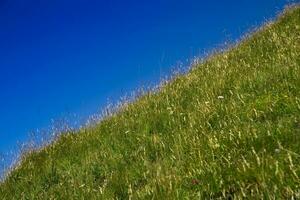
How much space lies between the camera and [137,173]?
798cm

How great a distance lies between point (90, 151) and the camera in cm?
1045

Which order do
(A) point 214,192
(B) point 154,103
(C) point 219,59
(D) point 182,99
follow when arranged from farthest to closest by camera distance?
(C) point 219,59 → (B) point 154,103 → (D) point 182,99 → (A) point 214,192

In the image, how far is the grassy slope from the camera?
5.86 m

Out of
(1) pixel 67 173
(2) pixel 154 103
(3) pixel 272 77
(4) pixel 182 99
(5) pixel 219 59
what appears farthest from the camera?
(5) pixel 219 59

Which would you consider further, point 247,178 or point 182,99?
point 182,99

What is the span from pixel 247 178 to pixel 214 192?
516 mm

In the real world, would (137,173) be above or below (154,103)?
below

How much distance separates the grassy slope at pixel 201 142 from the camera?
5.86 metres

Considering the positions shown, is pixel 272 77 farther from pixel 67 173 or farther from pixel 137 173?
pixel 67 173

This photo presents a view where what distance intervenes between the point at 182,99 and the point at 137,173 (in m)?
3.08

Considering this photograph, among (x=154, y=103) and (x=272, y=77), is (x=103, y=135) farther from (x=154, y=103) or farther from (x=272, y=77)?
(x=272, y=77)

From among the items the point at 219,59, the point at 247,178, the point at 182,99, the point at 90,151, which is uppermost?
the point at 219,59

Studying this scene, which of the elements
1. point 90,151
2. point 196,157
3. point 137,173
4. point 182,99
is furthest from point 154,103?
point 196,157

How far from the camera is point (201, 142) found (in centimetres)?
741
